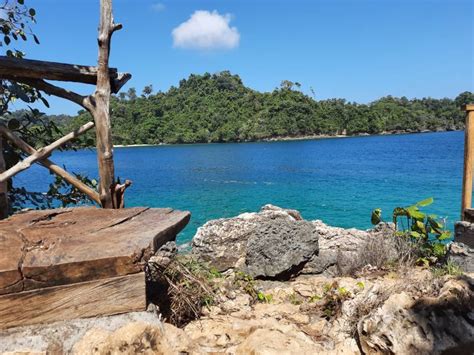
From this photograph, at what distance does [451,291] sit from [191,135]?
102m

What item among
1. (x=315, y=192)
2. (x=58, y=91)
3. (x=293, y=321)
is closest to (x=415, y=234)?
(x=293, y=321)

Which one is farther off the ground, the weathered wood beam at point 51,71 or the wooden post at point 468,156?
the weathered wood beam at point 51,71

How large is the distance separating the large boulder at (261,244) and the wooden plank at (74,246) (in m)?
3.25

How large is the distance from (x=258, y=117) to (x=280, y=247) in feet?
332

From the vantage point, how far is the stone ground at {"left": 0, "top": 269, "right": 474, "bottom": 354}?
191 centimetres

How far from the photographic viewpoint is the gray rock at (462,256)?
4.62 meters

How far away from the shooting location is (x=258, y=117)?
4144 inches

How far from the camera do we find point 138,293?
2021 millimetres

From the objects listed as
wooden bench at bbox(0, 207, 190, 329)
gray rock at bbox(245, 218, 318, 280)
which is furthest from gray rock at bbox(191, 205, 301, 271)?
wooden bench at bbox(0, 207, 190, 329)

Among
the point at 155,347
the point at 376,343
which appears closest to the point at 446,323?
the point at 376,343

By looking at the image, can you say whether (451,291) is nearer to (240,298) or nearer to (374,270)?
(240,298)

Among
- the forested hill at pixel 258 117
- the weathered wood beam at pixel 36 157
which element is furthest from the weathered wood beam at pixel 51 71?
the forested hill at pixel 258 117

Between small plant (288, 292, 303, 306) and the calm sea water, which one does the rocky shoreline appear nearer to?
small plant (288, 292, 303, 306)

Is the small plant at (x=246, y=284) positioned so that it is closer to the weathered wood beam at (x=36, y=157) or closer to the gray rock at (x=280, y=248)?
the gray rock at (x=280, y=248)
